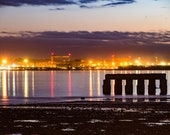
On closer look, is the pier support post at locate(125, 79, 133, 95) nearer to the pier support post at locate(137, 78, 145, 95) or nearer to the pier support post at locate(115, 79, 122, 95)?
the pier support post at locate(115, 79, 122, 95)

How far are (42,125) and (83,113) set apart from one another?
6.23 metres

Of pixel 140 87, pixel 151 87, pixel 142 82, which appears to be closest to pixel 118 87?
pixel 140 87

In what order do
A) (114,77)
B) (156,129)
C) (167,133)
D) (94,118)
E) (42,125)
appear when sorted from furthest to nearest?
(114,77) → (94,118) → (42,125) → (156,129) → (167,133)

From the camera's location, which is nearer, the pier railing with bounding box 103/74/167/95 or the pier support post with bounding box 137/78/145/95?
the pier railing with bounding box 103/74/167/95

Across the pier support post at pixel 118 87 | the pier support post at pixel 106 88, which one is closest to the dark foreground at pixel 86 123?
the pier support post at pixel 118 87

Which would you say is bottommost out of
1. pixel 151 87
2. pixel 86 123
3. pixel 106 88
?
pixel 86 123

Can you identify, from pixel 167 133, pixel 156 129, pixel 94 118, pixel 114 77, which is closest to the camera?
pixel 167 133

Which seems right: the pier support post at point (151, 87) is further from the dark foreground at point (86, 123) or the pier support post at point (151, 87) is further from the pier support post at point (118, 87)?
the dark foreground at point (86, 123)

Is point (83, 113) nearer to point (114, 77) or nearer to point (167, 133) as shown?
point (167, 133)

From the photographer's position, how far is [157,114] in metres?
28.4

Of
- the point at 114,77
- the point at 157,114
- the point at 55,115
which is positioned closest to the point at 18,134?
the point at 55,115

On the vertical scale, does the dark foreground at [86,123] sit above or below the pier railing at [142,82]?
below

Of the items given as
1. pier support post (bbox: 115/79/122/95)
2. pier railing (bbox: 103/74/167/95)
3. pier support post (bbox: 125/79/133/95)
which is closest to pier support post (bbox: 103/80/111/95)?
pier railing (bbox: 103/74/167/95)

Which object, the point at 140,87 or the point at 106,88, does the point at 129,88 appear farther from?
the point at 106,88
